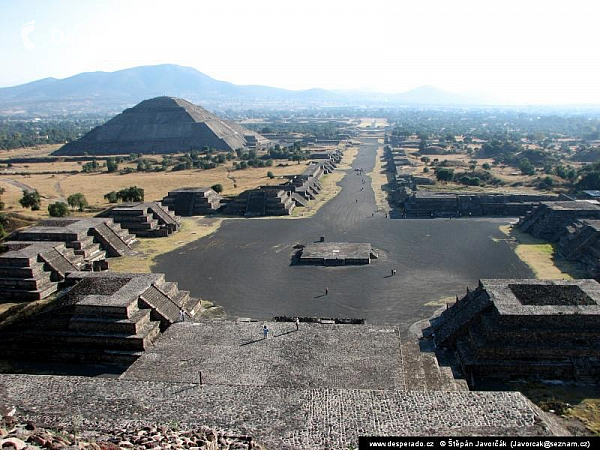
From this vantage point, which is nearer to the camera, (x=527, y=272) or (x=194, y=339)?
(x=194, y=339)

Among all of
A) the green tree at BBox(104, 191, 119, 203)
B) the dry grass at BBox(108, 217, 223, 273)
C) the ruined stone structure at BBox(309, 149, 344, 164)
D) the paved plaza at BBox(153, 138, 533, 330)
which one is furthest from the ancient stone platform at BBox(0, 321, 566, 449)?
the ruined stone structure at BBox(309, 149, 344, 164)

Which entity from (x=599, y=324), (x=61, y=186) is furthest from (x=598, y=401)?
(x=61, y=186)

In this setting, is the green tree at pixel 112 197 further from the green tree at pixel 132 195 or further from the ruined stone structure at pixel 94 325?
the ruined stone structure at pixel 94 325

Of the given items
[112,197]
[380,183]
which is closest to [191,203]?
[112,197]

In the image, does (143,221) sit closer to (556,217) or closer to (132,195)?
(132,195)

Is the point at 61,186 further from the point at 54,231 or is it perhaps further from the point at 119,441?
the point at 119,441

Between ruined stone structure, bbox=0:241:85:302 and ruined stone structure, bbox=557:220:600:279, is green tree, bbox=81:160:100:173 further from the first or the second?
ruined stone structure, bbox=557:220:600:279

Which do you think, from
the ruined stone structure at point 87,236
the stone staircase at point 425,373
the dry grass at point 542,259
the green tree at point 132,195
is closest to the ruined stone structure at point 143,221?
the ruined stone structure at point 87,236
